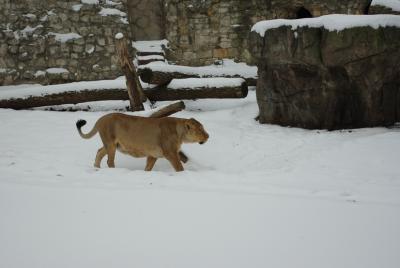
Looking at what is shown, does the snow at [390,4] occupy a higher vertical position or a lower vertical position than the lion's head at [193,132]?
higher

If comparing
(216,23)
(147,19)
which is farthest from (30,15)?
(216,23)

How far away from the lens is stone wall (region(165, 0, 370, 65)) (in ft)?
39.4

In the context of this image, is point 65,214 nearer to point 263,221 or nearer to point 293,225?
point 263,221

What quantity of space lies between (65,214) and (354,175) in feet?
11.3

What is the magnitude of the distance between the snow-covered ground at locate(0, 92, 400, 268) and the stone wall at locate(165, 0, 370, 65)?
6.68 meters

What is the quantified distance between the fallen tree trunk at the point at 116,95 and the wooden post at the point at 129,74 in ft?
1.73

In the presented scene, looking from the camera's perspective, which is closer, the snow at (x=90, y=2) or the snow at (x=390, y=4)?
the snow at (x=390, y=4)

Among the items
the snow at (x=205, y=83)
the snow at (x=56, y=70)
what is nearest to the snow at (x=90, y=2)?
the snow at (x=56, y=70)

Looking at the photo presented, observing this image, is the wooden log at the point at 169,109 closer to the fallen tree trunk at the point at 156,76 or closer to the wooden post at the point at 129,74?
the wooden post at the point at 129,74

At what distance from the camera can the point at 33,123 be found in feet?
26.1

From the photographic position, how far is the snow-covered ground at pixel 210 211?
2.76 metres

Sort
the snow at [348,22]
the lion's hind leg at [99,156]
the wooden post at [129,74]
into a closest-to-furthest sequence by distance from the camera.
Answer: the lion's hind leg at [99,156]
the snow at [348,22]
the wooden post at [129,74]

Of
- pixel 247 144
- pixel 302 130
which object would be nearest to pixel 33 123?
pixel 247 144

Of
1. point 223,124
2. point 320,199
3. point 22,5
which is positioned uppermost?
point 22,5
